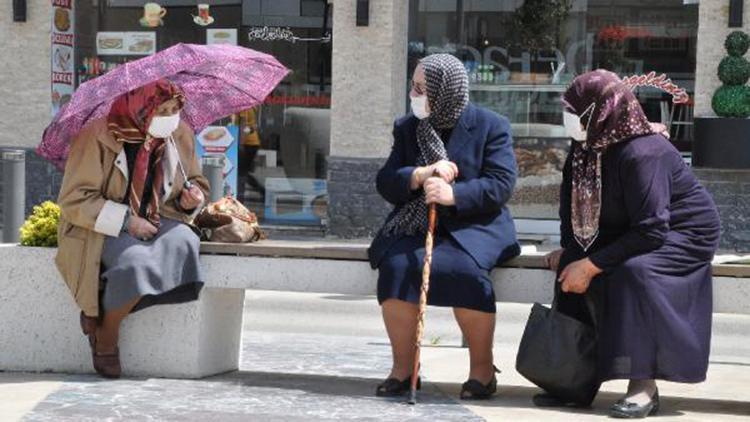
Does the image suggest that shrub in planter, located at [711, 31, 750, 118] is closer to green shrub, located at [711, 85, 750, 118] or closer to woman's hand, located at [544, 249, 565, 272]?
green shrub, located at [711, 85, 750, 118]

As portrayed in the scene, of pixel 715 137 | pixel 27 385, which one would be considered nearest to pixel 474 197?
pixel 27 385

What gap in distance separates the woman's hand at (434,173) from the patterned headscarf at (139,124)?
4.37 feet

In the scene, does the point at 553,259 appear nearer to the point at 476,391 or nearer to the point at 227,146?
the point at 476,391

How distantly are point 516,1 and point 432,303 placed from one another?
11.1 metres

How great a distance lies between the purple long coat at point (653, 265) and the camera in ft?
20.3

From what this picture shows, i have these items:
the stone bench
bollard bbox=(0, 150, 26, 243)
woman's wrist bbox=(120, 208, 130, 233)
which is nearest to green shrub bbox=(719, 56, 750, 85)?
bollard bbox=(0, 150, 26, 243)

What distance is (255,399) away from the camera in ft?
21.9

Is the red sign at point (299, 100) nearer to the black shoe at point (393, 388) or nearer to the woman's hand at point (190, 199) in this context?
the woman's hand at point (190, 199)

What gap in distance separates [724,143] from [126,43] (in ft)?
24.8

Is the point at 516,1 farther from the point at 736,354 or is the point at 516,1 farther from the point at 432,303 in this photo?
the point at 432,303

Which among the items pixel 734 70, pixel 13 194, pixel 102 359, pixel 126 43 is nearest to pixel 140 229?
pixel 102 359

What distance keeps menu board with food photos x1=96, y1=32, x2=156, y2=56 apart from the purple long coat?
1255 centimetres

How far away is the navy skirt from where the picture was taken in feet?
21.5

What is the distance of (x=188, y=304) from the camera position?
7219 mm
